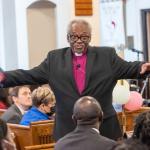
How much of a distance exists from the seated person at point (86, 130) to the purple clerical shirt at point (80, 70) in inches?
16.9

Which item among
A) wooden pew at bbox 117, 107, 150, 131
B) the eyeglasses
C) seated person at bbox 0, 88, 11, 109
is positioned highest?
the eyeglasses

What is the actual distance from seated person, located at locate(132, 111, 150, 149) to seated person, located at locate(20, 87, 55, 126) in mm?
2594

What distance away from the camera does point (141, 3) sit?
1301 cm

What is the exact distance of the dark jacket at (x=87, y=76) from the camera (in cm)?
343

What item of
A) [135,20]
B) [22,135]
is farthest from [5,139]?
[135,20]

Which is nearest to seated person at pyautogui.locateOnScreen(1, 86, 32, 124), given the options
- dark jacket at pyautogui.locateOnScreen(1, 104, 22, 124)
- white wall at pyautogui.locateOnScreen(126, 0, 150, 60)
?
dark jacket at pyautogui.locateOnScreen(1, 104, 22, 124)

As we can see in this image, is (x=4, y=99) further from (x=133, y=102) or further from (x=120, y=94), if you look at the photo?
(x=120, y=94)

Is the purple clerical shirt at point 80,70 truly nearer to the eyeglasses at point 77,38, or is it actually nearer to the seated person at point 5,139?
the eyeglasses at point 77,38

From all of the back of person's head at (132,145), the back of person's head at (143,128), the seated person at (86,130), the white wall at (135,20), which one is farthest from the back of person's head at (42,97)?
the white wall at (135,20)

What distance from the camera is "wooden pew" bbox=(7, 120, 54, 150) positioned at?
4738 mm

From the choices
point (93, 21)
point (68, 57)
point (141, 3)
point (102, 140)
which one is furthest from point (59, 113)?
point (141, 3)

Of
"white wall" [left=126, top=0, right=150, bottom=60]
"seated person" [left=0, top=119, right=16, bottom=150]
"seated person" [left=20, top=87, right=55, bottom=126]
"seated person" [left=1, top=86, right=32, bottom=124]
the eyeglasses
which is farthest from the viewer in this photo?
"white wall" [left=126, top=0, right=150, bottom=60]

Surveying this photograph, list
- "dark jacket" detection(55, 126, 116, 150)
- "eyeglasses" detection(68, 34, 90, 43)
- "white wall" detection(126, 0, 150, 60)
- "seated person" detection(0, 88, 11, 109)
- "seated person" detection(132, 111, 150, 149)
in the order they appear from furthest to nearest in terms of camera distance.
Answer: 1. "white wall" detection(126, 0, 150, 60)
2. "seated person" detection(0, 88, 11, 109)
3. "eyeglasses" detection(68, 34, 90, 43)
4. "dark jacket" detection(55, 126, 116, 150)
5. "seated person" detection(132, 111, 150, 149)

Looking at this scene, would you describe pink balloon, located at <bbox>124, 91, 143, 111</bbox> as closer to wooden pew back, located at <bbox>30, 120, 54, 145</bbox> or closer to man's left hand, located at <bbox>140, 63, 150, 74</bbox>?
wooden pew back, located at <bbox>30, 120, 54, 145</bbox>
